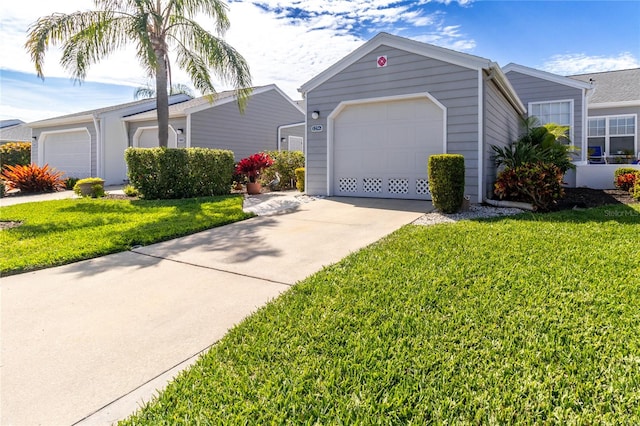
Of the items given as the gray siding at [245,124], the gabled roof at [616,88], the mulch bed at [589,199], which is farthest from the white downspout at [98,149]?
the gabled roof at [616,88]

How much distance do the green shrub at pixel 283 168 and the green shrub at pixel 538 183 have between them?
748cm

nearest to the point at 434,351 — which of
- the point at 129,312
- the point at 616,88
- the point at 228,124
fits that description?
the point at 129,312

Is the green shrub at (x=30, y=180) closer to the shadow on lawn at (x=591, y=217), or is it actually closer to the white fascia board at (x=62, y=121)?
the white fascia board at (x=62, y=121)

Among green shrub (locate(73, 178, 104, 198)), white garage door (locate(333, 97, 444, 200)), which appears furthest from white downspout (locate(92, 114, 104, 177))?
white garage door (locate(333, 97, 444, 200))

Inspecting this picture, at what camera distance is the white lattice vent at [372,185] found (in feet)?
31.1

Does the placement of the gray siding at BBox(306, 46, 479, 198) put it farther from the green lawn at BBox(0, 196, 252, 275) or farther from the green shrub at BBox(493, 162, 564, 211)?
the green lawn at BBox(0, 196, 252, 275)

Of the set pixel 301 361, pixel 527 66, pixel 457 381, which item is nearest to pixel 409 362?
pixel 457 381

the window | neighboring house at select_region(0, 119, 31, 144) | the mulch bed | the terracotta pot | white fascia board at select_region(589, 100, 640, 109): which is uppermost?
neighboring house at select_region(0, 119, 31, 144)

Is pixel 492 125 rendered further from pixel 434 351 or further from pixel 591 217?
pixel 434 351

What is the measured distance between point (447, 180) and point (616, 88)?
1483 cm

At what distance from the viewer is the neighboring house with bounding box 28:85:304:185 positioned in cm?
1470

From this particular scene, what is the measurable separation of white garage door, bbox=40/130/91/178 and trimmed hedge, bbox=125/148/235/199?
8.54 metres

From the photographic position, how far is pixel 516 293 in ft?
9.98

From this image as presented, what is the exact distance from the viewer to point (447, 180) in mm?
6785
